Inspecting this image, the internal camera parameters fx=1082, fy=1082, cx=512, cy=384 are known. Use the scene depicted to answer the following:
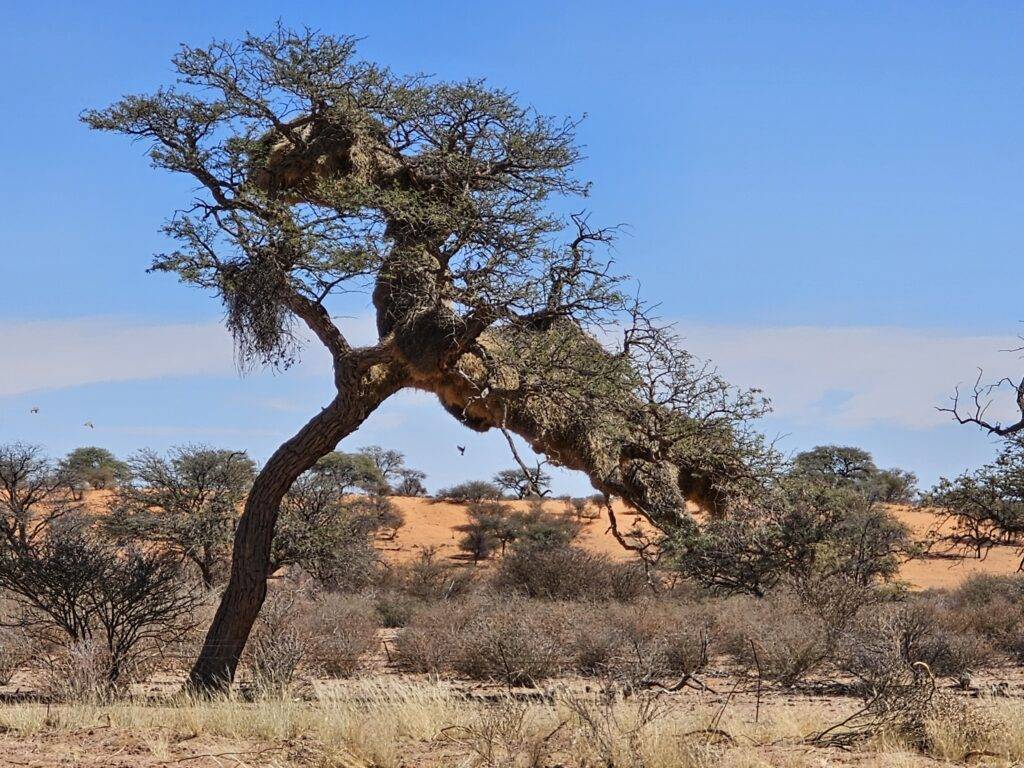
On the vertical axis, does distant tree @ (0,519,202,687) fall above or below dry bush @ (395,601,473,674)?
above

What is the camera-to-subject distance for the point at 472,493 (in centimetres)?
5391

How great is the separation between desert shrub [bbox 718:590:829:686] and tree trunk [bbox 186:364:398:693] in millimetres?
5461

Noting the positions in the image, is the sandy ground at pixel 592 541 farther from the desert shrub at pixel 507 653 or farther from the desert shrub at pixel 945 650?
the desert shrub at pixel 507 653

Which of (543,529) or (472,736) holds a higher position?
(543,529)

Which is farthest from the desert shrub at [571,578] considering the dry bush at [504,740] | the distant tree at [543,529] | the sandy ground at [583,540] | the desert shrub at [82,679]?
the dry bush at [504,740]

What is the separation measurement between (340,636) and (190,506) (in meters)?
10.4

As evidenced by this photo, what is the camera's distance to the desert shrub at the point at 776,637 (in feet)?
47.5

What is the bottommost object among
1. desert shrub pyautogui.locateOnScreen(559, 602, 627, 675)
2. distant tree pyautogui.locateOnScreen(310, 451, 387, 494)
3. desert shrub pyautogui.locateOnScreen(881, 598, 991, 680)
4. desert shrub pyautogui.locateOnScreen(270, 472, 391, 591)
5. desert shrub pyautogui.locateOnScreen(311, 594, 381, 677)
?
desert shrub pyautogui.locateOnScreen(881, 598, 991, 680)

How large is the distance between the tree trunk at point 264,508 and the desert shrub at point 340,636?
2759 millimetres

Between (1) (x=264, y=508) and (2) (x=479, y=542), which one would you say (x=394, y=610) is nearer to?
(1) (x=264, y=508)

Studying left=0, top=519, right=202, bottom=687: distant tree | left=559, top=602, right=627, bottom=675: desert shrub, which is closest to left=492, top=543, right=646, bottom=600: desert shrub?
left=559, top=602, right=627, bottom=675: desert shrub

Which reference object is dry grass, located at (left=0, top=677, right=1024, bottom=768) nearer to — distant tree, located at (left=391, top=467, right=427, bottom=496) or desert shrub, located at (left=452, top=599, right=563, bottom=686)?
desert shrub, located at (left=452, top=599, right=563, bottom=686)

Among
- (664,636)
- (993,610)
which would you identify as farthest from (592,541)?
(664,636)

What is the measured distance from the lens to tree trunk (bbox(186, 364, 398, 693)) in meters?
12.1
